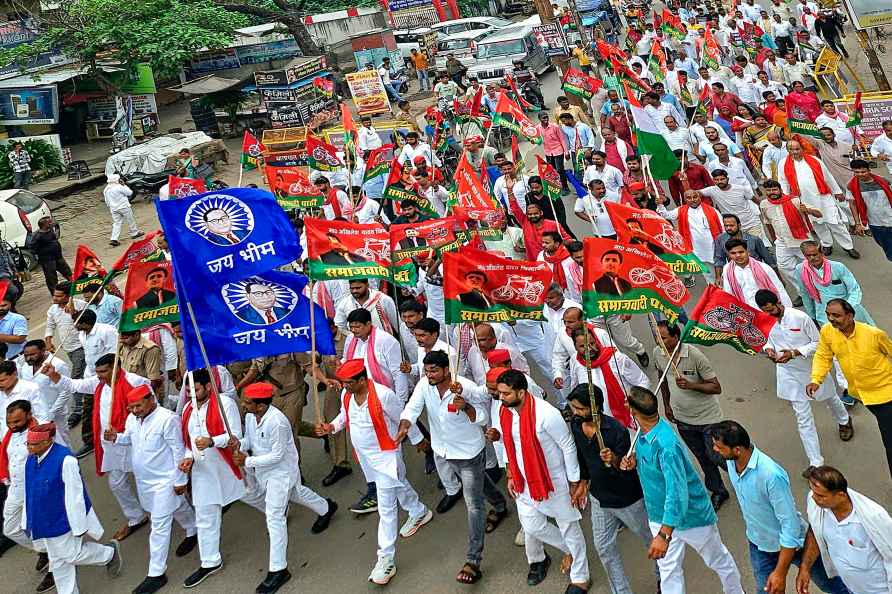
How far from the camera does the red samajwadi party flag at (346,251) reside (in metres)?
6.61

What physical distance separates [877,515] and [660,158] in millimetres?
7761

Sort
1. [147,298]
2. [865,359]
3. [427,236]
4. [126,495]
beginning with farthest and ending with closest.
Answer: [427,236] < [126,495] < [147,298] < [865,359]

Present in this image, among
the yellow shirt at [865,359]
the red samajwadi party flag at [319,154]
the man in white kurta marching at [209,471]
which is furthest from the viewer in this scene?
the red samajwadi party flag at [319,154]

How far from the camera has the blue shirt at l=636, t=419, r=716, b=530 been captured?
13.6ft

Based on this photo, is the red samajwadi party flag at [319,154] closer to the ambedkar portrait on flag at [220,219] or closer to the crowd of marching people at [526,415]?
the crowd of marching people at [526,415]

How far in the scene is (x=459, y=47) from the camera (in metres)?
30.0

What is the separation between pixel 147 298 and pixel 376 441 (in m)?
2.44

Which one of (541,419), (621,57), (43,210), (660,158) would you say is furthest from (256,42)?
(541,419)

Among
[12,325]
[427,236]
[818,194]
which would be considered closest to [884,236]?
[818,194]

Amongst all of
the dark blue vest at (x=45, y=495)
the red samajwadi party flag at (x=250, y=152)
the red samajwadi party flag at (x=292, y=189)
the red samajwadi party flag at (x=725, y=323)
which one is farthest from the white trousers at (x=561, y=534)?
the red samajwadi party flag at (x=250, y=152)

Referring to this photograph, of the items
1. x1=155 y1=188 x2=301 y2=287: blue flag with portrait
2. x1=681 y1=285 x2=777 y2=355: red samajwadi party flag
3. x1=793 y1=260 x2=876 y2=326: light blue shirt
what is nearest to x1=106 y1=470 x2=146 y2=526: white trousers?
x1=155 y1=188 x2=301 y2=287: blue flag with portrait

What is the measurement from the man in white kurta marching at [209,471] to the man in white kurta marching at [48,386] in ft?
5.76

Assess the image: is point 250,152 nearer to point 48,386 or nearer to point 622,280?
point 48,386

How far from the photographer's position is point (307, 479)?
7234 millimetres
